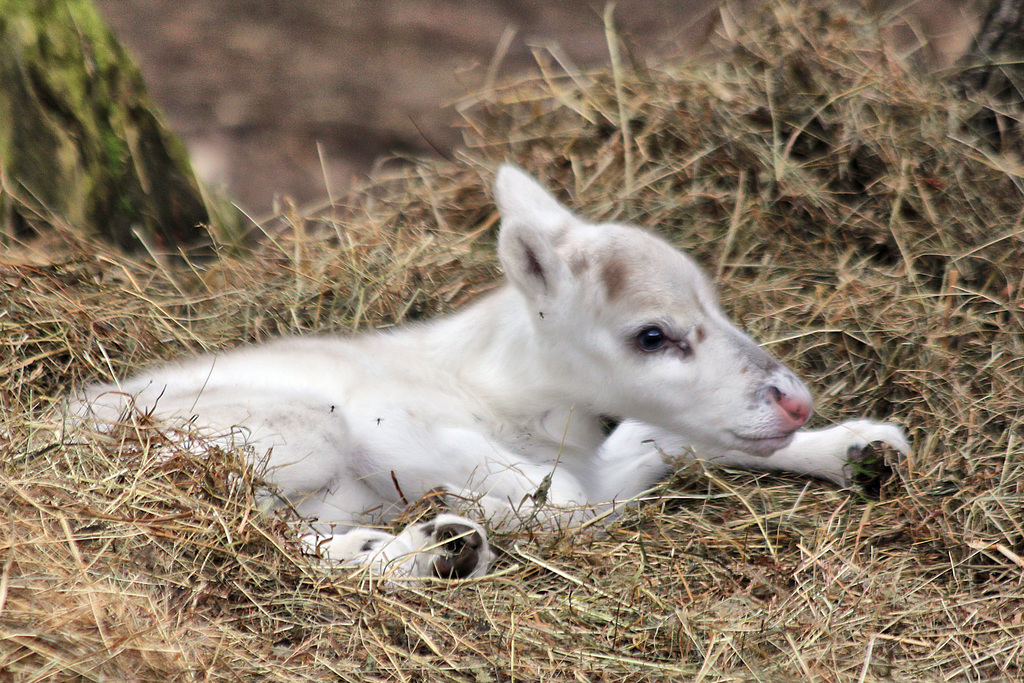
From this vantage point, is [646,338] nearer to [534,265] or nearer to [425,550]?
[534,265]

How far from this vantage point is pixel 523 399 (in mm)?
3916

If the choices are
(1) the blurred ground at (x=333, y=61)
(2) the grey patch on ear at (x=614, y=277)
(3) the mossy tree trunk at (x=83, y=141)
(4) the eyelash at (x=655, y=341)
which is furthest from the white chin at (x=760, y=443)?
(1) the blurred ground at (x=333, y=61)

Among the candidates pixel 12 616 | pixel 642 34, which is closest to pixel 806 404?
pixel 12 616

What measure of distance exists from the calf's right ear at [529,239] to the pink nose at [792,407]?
0.90 meters

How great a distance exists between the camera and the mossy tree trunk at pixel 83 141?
4832mm

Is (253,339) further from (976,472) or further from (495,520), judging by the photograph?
(976,472)

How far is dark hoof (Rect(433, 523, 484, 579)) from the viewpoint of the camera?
312cm

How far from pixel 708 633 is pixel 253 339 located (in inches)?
107

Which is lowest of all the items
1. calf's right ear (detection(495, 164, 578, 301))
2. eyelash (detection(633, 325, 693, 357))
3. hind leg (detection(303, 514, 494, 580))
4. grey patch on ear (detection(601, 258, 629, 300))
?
hind leg (detection(303, 514, 494, 580))

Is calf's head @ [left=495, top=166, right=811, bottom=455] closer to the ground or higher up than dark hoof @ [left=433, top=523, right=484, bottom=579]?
higher up

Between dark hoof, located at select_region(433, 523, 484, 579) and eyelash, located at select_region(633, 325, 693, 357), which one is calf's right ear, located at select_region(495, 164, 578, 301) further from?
dark hoof, located at select_region(433, 523, 484, 579)

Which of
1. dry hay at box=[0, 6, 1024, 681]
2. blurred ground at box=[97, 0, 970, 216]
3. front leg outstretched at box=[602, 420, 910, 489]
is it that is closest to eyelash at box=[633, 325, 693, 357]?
front leg outstretched at box=[602, 420, 910, 489]

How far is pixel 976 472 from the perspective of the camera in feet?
11.8

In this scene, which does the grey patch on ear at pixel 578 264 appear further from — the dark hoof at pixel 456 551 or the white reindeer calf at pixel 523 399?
the dark hoof at pixel 456 551
